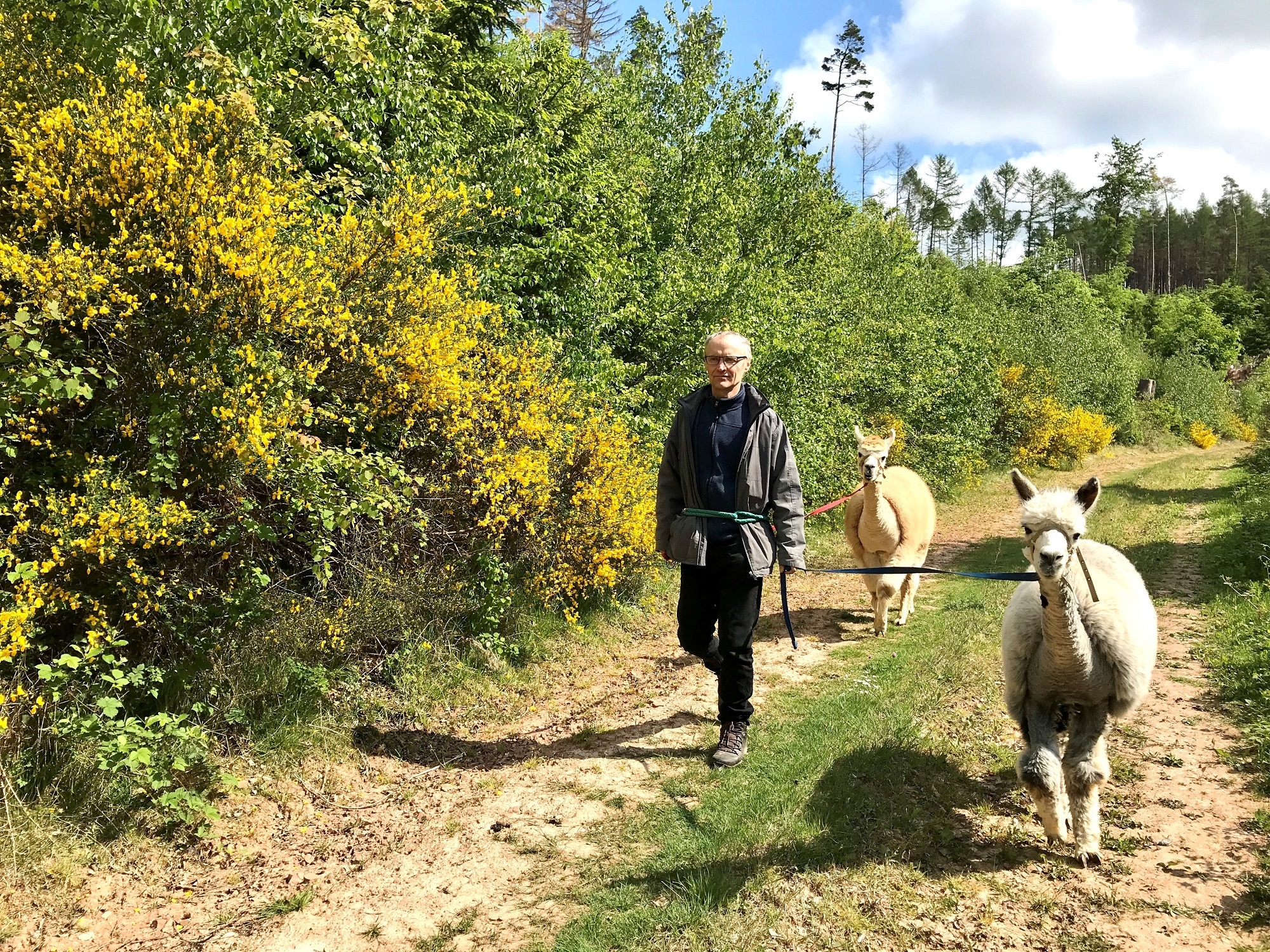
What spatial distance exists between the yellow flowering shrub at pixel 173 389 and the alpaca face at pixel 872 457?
4397 millimetres

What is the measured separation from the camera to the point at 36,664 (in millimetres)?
3713

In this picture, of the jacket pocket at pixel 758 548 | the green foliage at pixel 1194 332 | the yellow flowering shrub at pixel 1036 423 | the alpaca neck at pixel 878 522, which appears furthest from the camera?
the green foliage at pixel 1194 332

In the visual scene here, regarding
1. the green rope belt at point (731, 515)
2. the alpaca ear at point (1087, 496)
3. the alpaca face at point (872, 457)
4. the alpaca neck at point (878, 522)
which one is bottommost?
the alpaca neck at point (878, 522)

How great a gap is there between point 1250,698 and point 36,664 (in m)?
7.86

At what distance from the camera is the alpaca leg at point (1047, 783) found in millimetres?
3607

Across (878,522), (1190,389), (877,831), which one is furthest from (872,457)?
(1190,389)

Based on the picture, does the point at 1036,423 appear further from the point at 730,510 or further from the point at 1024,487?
the point at 730,510

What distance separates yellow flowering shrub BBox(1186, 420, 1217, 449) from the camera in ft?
117

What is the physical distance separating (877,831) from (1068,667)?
1282 millimetres

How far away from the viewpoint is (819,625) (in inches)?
316

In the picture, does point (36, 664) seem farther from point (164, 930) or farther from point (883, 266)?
point (883, 266)

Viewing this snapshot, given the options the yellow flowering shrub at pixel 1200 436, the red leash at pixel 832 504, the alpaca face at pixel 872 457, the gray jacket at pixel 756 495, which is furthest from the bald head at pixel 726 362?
the yellow flowering shrub at pixel 1200 436

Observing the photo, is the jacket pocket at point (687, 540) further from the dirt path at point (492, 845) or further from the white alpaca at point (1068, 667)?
the white alpaca at point (1068, 667)

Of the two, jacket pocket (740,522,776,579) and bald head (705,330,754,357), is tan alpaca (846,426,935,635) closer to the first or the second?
jacket pocket (740,522,776,579)
